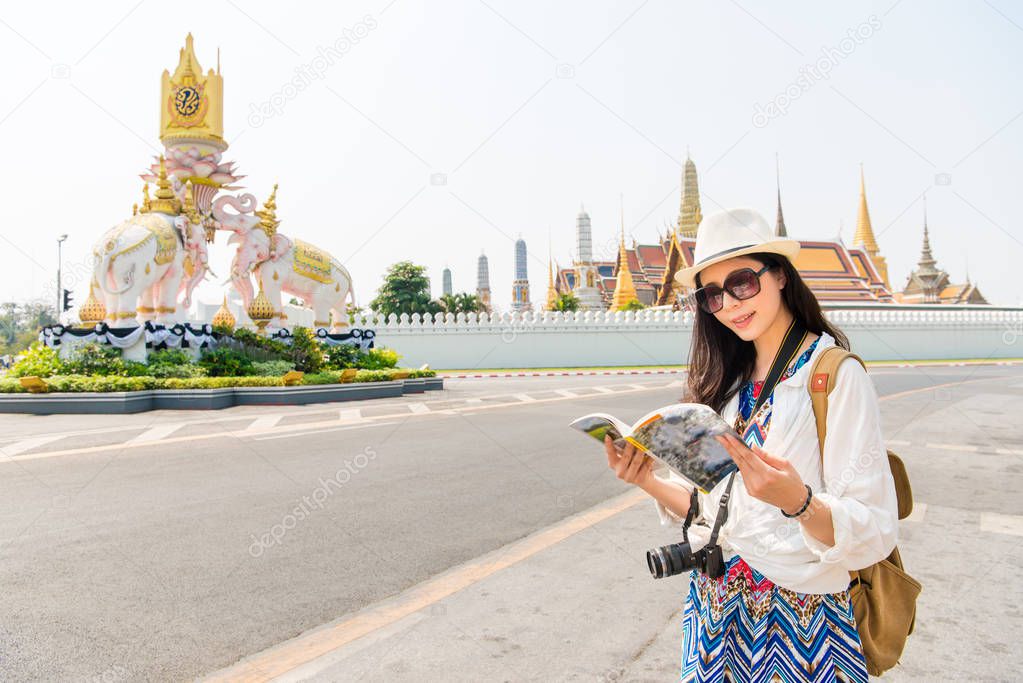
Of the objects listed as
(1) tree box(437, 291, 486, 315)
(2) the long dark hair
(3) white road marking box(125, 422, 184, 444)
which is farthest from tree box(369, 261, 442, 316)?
(2) the long dark hair

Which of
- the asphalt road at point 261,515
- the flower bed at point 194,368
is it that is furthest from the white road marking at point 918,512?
the flower bed at point 194,368

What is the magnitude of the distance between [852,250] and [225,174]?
41.2 meters

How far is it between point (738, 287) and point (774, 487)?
563 millimetres

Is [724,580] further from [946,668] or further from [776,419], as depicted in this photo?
[946,668]

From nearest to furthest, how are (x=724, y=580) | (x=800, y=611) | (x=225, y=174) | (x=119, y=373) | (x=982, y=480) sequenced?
(x=800, y=611) < (x=724, y=580) < (x=982, y=480) < (x=119, y=373) < (x=225, y=174)

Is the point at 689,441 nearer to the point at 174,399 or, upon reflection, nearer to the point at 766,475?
the point at 766,475

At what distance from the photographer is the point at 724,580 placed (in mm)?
1731

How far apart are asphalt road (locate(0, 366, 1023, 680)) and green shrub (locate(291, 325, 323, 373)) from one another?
6562 millimetres

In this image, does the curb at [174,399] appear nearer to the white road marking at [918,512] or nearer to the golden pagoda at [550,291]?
the white road marking at [918,512]

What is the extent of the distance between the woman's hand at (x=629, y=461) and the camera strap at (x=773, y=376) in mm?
195

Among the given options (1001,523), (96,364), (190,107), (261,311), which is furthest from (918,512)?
(190,107)

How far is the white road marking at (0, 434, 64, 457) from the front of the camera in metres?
7.95

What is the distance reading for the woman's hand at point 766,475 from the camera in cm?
138

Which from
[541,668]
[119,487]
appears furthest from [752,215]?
[119,487]
